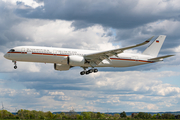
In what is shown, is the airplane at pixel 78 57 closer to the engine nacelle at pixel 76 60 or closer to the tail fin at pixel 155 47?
the engine nacelle at pixel 76 60

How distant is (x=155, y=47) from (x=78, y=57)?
23.7 metres

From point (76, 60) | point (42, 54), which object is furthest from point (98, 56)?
point (42, 54)

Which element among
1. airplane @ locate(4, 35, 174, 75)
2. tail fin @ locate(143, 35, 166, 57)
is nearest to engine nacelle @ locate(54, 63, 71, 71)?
airplane @ locate(4, 35, 174, 75)

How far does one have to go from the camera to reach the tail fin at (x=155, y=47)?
59.0 m

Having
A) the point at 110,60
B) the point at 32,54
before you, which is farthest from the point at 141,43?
the point at 32,54

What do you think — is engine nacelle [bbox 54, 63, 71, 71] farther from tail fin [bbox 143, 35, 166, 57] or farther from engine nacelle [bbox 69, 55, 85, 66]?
tail fin [bbox 143, 35, 166, 57]

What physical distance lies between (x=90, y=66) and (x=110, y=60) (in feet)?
15.7

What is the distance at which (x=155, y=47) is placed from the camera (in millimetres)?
60156

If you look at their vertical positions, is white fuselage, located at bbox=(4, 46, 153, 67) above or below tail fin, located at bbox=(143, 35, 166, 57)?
below

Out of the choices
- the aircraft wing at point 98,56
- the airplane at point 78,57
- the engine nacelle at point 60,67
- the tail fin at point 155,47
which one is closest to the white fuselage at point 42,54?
the airplane at point 78,57

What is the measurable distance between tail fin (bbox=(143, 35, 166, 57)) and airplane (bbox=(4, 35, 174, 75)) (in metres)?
1.92

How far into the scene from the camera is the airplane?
45.5 meters

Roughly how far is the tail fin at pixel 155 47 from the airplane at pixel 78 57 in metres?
1.92

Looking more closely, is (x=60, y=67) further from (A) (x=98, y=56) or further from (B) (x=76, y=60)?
(A) (x=98, y=56)
